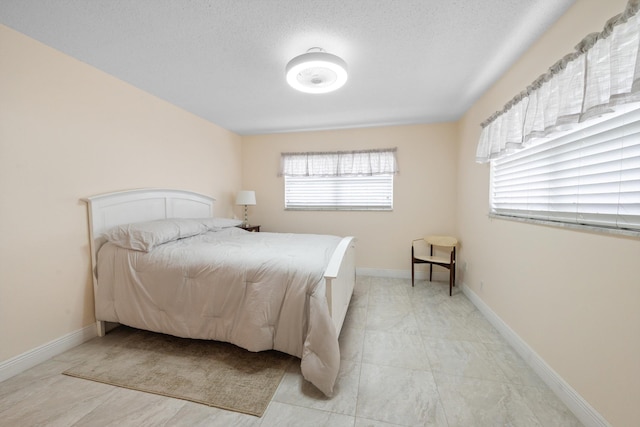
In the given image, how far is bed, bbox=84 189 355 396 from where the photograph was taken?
5.36 feet

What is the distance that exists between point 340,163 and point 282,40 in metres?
2.26

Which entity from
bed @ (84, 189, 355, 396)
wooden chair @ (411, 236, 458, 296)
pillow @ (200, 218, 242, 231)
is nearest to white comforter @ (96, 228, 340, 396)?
bed @ (84, 189, 355, 396)

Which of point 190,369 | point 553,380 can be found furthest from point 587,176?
point 190,369

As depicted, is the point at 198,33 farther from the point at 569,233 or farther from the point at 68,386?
the point at 569,233

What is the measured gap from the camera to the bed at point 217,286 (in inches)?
64.3

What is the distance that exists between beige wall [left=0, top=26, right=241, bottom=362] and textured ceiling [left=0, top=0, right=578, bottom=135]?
22 centimetres

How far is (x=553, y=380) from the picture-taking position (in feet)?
5.05

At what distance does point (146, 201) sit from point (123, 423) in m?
1.97

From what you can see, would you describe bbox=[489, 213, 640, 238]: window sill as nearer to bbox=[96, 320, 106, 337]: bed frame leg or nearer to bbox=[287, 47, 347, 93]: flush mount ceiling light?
bbox=[287, 47, 347, 93]: flush mount ceiling light

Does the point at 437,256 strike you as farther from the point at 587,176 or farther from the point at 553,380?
the point at 587,176

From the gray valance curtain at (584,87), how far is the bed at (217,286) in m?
1.66

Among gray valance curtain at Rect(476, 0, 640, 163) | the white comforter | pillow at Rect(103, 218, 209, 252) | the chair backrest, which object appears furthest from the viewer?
the chair backrest

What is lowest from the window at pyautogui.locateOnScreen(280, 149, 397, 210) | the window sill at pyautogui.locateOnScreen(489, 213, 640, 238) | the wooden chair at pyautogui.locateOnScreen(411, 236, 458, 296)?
the wooden chair at pyautogui.locateOnScreen(411, 236, 458, 296)

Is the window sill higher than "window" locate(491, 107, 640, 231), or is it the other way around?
"window" locate(491, 107, 640, 231)
